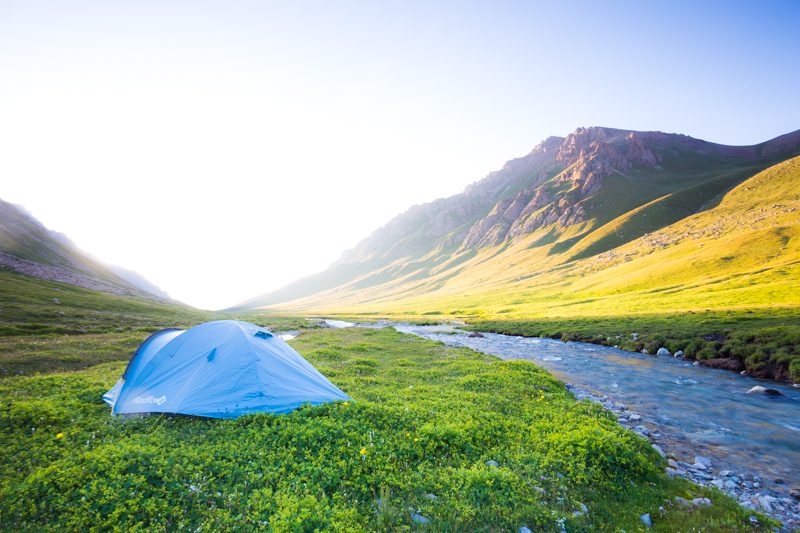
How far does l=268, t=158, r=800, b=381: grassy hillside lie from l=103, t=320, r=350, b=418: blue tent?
27.3 metres

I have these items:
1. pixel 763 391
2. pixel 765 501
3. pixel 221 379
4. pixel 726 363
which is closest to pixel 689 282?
pixel 726 363

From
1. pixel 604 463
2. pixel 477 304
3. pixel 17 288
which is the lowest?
pixel 477 304

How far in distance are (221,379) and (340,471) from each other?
640 cm

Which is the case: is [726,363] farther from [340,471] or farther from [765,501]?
[340,471]

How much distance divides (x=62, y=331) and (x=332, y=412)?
126 feet

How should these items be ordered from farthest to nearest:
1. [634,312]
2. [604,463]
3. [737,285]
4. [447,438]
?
[737,285] < [634,312] < [447,438] < [604,463]

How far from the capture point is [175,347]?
14.6 m

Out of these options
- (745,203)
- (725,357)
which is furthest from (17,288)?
(745,203)

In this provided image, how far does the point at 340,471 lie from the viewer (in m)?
8.65

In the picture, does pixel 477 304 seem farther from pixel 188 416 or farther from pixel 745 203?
pixel 745 203

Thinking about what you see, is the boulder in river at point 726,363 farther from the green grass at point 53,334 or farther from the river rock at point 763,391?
the green grass at point 53,334

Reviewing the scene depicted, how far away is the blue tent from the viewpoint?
38.8ft

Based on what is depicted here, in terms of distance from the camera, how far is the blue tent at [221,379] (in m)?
11.8

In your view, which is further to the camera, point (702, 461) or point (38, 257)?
point (38, 257)
